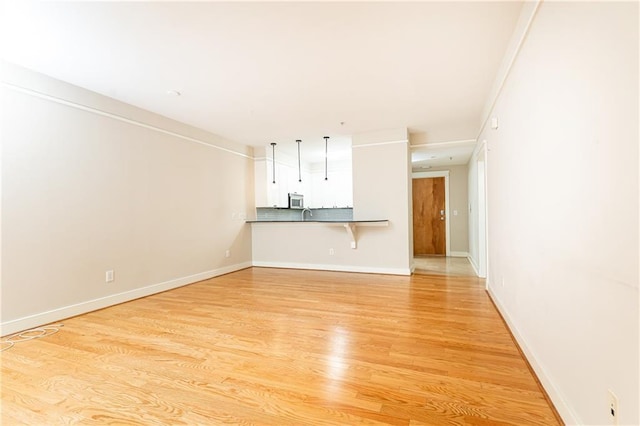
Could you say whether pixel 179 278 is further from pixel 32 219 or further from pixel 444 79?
pixel 444 79

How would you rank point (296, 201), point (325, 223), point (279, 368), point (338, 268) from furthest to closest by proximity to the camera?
point (296, 201) < point (338, 268) < point (325, 223) < point (279, 368)

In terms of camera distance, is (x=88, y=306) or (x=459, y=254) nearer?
(x=88, y=306)

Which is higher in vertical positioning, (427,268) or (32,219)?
(32,219)

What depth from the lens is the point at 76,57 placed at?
258cm

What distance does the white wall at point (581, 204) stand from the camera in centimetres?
93

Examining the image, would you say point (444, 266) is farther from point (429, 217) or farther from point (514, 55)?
point (514, 55)

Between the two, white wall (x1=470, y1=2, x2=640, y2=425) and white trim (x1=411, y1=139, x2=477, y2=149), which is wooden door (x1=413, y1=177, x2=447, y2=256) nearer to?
white trim (x1=411, y1=139, x2=477, y2=149)

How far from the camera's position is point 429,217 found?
7.48m

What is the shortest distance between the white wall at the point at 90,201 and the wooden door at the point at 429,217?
16.9 feet

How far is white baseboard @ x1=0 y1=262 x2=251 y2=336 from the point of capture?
2643 millimetres

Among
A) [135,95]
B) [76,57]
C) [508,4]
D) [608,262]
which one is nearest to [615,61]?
[608,262]

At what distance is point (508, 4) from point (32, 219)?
4.34 meters

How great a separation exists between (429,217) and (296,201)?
136 inches

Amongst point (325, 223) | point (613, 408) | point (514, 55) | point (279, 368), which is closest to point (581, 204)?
point (613, 408)
